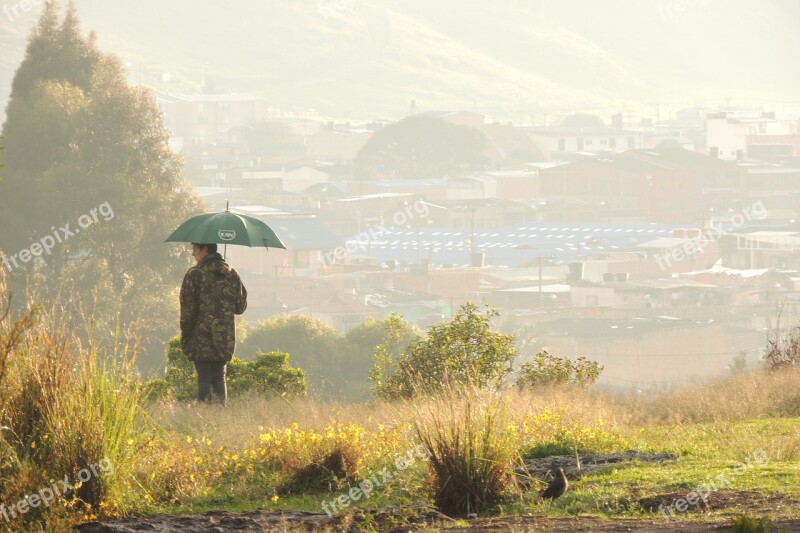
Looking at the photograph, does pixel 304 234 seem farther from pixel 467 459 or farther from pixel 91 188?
pixel 467 459

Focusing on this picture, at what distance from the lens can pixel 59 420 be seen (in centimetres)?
627

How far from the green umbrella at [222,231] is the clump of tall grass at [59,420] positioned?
13.3 ft

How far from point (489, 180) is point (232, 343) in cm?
10878

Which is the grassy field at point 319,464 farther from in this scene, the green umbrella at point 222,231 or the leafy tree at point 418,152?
the leafy tree at point 418,152

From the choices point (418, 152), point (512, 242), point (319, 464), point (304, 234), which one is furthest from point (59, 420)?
point (418, 152)

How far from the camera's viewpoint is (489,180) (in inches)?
4663

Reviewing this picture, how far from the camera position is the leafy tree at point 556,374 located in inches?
520

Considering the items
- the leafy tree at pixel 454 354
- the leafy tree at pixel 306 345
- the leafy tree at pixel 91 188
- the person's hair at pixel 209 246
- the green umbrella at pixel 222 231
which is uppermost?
the leafy tree at pixel 91 188

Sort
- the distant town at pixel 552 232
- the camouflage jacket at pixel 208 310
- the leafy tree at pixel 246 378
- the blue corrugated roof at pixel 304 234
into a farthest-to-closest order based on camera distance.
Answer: the blue corrugated roof at pixel 304 234 → the distant town at pixel 552 232 → the leafy tree at pixel 246 378 → the camouflage jacket at pixel 208 310

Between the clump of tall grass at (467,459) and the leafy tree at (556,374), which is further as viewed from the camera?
the leafy tree at (556,374)

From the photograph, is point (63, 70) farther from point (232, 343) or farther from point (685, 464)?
point (685, 464)

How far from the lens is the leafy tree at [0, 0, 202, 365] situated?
3328 cm

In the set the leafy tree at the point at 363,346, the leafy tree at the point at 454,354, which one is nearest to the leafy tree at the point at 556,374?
the leafy tree at the point at 454,354

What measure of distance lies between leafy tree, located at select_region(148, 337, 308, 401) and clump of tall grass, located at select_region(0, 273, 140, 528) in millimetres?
6242
